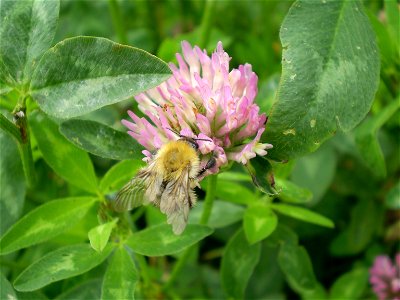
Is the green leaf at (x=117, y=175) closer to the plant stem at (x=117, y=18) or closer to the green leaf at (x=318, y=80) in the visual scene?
the green leaf at (x=318, y=80)

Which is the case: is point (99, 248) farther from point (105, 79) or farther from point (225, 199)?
point (225, 199)

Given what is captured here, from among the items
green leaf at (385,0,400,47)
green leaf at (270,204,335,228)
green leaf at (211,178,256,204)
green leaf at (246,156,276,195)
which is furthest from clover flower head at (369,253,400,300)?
green leaf at (246,156,276,195)

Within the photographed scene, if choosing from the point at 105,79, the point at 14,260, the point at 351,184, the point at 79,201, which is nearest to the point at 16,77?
the point at 105,79

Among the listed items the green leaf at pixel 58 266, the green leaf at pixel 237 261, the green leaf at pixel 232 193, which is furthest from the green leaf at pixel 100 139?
the green leaf at pixel 237 261

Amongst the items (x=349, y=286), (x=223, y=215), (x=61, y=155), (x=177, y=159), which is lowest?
(x=349, y=286)

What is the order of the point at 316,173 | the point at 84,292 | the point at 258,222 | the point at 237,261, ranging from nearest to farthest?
the point at 84,292, the point at 258,222, the point at 237,261, the point at 316,173

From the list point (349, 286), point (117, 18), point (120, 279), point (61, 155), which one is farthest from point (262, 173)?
point (117, 18)

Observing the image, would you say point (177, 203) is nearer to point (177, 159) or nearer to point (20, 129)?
point (177, 159)
